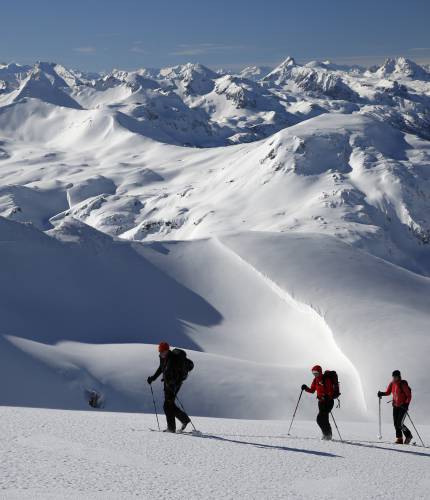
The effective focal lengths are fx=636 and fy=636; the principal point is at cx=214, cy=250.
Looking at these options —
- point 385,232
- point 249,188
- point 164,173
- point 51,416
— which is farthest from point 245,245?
point 164,173

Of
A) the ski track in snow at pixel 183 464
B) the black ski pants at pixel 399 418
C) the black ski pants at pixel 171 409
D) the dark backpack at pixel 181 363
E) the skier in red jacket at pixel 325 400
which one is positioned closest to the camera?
the ski track in snow at pixel 183 464

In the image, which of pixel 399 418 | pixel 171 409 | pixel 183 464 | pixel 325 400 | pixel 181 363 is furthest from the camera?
pixel 399 418

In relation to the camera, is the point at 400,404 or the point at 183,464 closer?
the point at 183,464

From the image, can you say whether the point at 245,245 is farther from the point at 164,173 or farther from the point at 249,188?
the point at 164,173

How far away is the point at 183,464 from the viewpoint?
9008 millimetres

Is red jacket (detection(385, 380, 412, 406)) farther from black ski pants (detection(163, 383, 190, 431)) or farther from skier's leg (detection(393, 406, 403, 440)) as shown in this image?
black ski pants (detection(163, 383, 190, 431))

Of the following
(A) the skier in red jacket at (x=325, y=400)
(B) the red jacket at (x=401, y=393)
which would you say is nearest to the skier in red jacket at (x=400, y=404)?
(B) the red jacket at (x=401, y=393)

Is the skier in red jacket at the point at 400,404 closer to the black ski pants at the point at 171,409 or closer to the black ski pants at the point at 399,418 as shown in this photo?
the black ski pants at the point at 399,418

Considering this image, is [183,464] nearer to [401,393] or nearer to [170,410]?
[170,410]

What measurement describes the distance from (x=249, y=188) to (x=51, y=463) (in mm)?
99209

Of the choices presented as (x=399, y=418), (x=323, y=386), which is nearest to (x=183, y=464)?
(x=323, y=386)

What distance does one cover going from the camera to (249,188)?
349 ft

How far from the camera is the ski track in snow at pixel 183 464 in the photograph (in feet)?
25.4

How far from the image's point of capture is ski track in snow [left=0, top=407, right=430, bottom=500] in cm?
773
